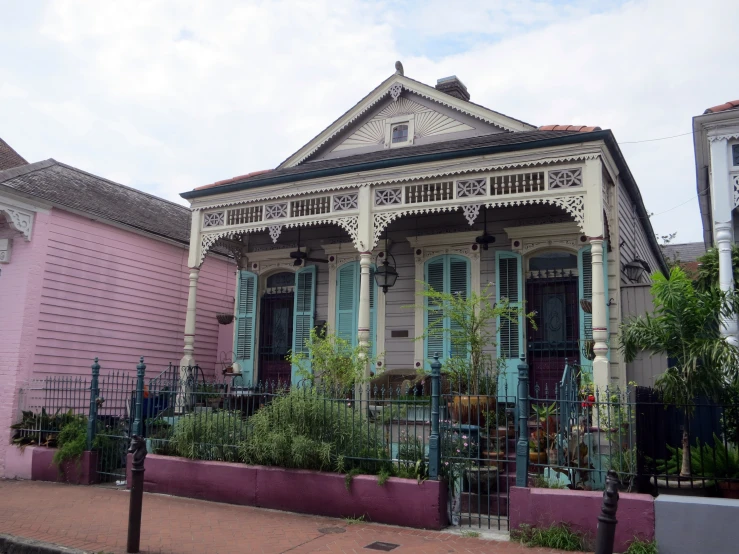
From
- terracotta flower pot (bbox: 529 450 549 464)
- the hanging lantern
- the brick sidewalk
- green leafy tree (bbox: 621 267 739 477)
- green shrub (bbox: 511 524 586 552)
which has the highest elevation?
the hanging lantern

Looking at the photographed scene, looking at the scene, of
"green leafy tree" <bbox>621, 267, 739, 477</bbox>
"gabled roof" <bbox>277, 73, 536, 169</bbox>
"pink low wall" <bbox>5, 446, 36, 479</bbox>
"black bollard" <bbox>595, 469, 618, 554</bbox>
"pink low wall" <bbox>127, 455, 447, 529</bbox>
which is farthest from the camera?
"gabled roof" <bbox>277, 73, 536, 169</bbox>

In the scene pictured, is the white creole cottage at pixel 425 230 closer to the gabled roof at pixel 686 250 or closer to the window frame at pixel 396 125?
the window frame at pixel 396 125

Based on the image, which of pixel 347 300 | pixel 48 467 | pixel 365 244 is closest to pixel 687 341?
pixel 365 244

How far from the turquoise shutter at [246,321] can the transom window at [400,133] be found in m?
4.44

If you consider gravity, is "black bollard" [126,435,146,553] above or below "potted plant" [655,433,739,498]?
below

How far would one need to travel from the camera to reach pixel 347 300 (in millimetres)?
13633

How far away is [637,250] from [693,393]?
25.7ft

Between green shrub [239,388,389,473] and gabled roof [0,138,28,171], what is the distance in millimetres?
15349

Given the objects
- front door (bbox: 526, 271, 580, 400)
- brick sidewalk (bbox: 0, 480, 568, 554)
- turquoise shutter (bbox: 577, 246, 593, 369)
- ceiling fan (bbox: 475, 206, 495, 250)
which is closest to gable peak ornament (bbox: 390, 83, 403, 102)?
ceiling fan (bbox: 475, 206, 495, 250)

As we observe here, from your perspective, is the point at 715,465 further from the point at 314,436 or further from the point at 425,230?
the point at 425,230

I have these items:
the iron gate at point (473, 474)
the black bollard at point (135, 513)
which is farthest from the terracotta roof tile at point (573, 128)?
the black bollard at point (135, 513)

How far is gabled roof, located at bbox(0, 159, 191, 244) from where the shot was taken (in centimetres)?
1256

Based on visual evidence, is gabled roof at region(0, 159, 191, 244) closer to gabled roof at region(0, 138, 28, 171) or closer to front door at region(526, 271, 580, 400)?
gabled roof at region(0, 138, 28, 171)

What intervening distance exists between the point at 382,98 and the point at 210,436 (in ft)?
28.4
